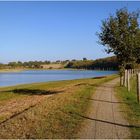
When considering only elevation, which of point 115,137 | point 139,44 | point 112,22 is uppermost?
point 112,22

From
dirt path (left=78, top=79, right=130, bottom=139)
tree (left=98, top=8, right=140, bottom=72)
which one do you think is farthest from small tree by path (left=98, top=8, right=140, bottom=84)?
dirt path (left=78, top=79, right=130, bottom=139)

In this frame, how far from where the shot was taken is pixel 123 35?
28969 millimetres

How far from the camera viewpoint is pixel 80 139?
9.27 m

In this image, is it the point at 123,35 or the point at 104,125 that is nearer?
the point at 104,125

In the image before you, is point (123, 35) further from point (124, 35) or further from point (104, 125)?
point (104, 125)

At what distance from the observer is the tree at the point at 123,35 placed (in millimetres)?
28566

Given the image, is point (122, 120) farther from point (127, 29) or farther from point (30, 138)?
point (127, 29)

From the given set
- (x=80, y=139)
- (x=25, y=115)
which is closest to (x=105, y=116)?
(x=25, y=115)

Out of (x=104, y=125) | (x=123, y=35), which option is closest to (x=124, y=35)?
(x=123, y=35)

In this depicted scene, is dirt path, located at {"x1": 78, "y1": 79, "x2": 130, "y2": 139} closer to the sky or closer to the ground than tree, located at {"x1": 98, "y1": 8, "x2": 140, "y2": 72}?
closer to the ground

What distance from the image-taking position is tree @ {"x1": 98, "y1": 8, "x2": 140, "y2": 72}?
28566 mm

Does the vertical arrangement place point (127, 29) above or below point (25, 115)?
above

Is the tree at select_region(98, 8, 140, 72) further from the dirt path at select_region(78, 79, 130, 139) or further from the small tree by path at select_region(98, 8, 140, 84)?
the dirt path at select_region(78, 79, 130, 139)

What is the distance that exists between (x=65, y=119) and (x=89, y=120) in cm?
81
